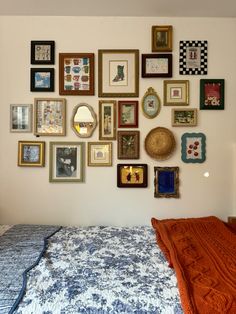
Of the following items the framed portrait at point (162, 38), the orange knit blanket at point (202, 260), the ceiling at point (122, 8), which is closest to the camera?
the orange knit blanket at point (202, 260)

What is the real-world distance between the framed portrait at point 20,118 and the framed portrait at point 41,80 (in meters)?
0.17

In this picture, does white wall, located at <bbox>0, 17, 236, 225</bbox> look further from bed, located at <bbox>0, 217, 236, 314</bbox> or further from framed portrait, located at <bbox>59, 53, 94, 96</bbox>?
bed, located at <bbox>0, 217, 236, 314</bbox>

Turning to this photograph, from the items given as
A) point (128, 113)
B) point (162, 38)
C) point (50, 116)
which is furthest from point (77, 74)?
point (162, 38)

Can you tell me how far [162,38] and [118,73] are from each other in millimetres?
465

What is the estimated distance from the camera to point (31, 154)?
2252 millimetres

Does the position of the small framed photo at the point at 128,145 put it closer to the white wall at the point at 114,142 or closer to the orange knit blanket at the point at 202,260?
the white wall at the point at 114,142

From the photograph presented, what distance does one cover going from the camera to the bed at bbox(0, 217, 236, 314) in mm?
1065

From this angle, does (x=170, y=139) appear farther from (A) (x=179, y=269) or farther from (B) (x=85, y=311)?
(B) (x=85, y=311)

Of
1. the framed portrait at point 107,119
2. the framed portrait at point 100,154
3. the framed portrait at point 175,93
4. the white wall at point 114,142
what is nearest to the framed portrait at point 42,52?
the white wall at point 114,142

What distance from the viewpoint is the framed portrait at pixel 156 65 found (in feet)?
7.28

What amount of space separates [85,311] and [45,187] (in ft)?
4.48

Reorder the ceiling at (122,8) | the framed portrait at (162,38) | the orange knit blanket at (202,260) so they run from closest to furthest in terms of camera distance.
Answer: the orange knit blanket at (202,260)
the ceiling at (122,8)
the framed portrait at (162,38)

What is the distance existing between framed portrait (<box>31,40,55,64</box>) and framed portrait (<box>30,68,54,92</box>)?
3.0 inches

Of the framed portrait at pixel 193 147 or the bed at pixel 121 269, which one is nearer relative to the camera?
the bed at pixel 121 269
